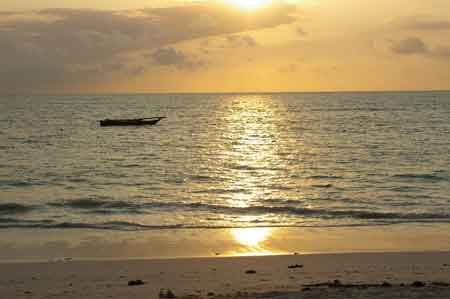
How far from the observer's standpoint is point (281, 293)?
10984 millimetres

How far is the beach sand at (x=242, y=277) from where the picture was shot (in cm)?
1127

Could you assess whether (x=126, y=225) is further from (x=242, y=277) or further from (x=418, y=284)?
(x=418, y=284)

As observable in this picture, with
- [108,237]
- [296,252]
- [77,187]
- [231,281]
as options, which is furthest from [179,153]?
[231,281]

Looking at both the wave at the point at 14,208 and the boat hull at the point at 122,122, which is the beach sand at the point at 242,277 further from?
the boat hull at the point at 122,122

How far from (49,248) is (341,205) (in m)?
12.4

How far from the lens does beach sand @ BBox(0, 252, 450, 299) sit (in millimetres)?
11266

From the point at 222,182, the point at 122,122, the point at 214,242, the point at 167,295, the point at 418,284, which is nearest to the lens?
the point at 167,295

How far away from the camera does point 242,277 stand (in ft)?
44.1

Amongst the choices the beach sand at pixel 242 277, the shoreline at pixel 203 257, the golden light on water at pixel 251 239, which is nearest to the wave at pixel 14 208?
the golden light on water at pixel 251 239

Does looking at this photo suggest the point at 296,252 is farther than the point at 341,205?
No

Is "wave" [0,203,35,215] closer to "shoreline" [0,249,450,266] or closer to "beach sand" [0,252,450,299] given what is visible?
"shoreline" [0,249,450,266]

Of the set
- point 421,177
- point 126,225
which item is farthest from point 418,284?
point 421,177

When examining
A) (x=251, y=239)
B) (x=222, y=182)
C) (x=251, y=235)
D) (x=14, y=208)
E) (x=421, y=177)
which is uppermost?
(x=421, y=177)

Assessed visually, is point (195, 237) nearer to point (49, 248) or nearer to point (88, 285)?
point (49, 248)
